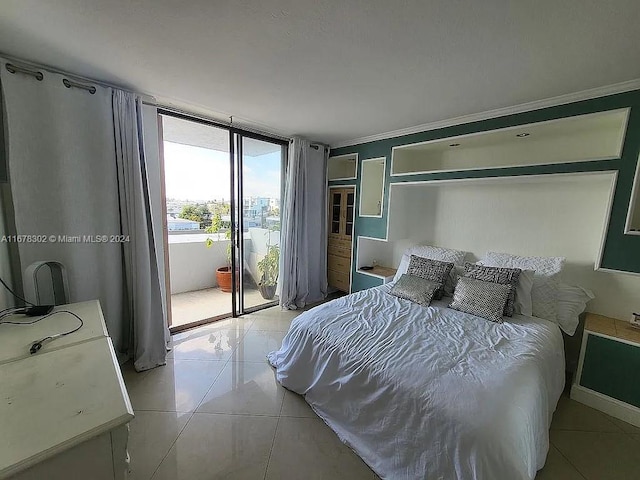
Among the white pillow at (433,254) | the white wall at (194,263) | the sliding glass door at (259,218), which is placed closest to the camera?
the white pillow at (433,254)

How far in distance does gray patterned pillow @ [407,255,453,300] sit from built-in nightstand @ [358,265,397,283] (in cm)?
53

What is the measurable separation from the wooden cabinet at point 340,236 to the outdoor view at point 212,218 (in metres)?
0.87

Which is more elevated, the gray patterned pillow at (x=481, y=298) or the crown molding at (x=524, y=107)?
the crown molding at (x=524, y=107)

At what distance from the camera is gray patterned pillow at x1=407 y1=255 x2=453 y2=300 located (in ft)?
8.32

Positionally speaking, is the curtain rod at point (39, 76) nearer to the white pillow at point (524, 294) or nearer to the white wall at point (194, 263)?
the white wall at point (194, 263)

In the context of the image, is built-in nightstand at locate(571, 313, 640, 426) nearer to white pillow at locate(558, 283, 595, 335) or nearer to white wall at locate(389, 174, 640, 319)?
white pillow at locate(558, 283, 595, 335)

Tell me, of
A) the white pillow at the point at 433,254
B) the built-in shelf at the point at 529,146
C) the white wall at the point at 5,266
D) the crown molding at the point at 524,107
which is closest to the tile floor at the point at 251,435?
the white wall at the point at 5,266

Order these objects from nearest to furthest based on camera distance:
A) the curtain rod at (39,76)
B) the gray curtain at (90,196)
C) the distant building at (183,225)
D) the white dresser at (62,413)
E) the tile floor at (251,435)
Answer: the white dresser at (62,413) → the tile floor at (251,435) → the curtain rod at (39,76) → the gray curtain at (90,196) → the distant building at (183,225)

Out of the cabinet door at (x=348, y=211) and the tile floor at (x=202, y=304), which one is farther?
the cabinet door at (x=348, y=211)

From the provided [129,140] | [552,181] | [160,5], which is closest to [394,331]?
[552,181]

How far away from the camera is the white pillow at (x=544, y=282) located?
2.14 meters

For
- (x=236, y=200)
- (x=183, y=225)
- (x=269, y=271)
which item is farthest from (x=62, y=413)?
(x=183, y=225)

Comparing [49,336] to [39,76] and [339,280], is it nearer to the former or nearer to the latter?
[39,76]

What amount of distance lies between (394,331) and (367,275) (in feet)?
5.38
